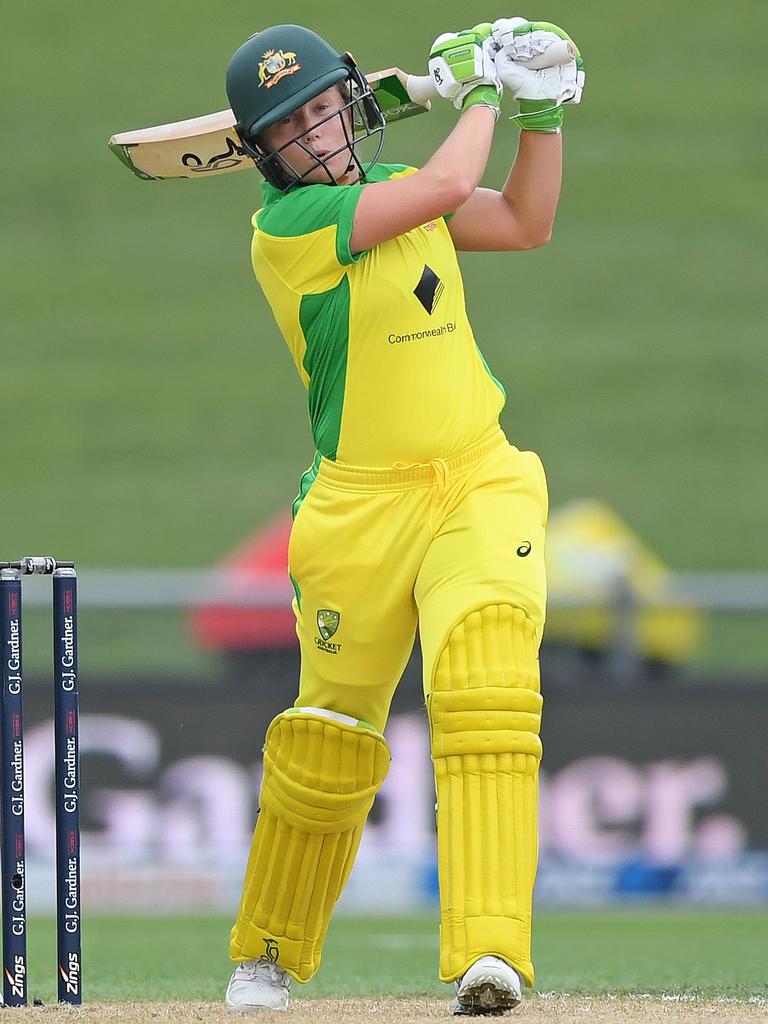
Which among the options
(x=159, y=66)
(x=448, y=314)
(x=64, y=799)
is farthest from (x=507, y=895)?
(x=159, y=66)

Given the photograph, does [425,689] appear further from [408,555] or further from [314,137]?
[314,137]

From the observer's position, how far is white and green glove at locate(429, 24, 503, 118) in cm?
370

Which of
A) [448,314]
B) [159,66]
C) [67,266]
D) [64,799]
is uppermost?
[159,66]

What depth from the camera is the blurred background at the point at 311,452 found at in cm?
835

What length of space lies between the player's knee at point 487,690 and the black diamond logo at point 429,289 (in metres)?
0.63

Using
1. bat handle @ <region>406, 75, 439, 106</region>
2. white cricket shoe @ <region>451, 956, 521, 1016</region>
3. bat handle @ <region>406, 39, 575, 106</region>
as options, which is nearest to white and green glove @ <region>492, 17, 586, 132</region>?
bat handle @ <region>406, 39, 575, 106</region>

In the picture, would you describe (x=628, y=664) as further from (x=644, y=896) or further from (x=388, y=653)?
(x=388, y=653)

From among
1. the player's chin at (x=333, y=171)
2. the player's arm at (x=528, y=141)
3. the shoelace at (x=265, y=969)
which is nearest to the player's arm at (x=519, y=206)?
the player's arm at (x=528, y=141)

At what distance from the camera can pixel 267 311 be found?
1642 cm

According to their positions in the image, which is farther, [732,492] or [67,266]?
[67,266]

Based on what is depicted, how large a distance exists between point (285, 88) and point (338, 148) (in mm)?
163

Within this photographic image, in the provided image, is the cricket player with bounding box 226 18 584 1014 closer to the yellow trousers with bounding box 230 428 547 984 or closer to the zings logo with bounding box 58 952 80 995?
the yellow trousers with bounding box 230 428 547 984

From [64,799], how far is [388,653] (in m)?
0.73

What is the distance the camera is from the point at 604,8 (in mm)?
20109
